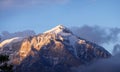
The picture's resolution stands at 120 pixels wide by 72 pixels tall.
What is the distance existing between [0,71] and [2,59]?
Answer: 2.85 metres

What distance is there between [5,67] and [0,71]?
51.0 inches

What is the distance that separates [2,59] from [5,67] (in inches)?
79.3

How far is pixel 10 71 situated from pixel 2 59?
283cm

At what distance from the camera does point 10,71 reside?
87.8 meters

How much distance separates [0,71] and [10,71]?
6.76 ft

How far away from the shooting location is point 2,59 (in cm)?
8688

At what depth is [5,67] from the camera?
88.1 m

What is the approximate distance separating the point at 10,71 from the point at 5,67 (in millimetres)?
1261
